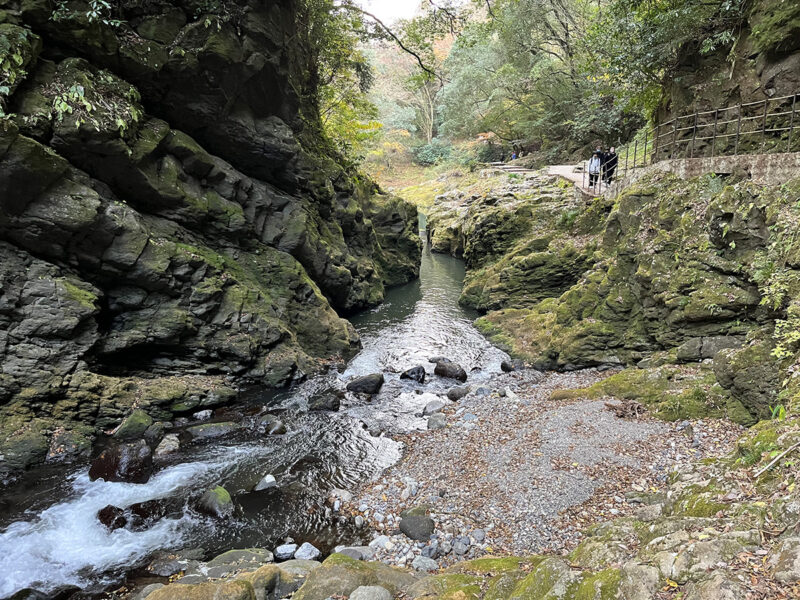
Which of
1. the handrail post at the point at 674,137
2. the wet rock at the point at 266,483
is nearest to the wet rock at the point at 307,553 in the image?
the wet rock at the point at 266,483

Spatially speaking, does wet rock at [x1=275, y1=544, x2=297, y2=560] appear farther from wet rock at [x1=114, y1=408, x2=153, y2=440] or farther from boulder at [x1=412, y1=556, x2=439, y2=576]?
wet rock at [x1=114, y1=408, x2=153, y2=440]

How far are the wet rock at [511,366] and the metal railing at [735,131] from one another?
902 cm

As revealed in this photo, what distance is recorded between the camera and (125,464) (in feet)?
33.0

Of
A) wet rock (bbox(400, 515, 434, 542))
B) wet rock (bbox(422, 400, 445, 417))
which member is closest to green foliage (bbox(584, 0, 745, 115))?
wet rock (bbox(422, 400, 445, 417))

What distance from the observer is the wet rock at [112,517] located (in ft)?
27.7

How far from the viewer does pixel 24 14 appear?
35.5ft

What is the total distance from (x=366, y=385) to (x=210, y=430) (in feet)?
16.9

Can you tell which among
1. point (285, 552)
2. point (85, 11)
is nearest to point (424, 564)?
point (285, 552)

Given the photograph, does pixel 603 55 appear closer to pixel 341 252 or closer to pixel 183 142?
pixel 341 252

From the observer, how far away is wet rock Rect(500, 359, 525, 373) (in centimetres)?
1655

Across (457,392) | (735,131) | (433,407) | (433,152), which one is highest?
(433,152)

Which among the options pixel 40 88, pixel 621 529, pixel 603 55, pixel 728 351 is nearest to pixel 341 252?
pixel 40 88

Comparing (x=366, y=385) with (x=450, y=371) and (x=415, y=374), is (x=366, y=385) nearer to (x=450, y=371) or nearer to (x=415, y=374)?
(x=415, y=374)

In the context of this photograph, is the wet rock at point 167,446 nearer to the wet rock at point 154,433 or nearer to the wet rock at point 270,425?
the wet rock at point 154,433
